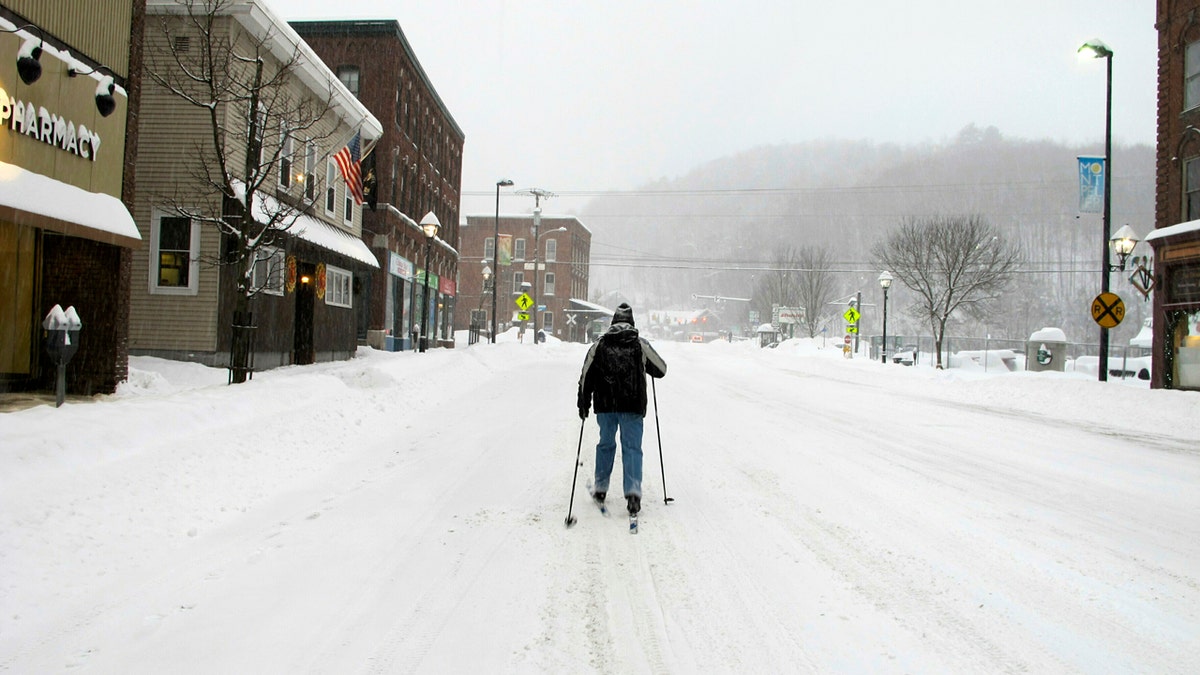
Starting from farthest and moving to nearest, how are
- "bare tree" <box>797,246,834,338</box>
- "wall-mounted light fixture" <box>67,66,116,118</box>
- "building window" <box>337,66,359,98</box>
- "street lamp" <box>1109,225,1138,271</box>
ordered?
"bare tree" <box>797,246,834,338</box> → "building window" <box>337,66,359,98</box> → "street lamp" <box>1109,225,1138,271</box> → "wall-mounted light fixture" <box>67,66,116,118</box>

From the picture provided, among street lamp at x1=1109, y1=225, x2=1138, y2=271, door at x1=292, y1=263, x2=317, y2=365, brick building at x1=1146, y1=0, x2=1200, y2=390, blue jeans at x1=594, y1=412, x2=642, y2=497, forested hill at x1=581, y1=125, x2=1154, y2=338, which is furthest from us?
forested hill at x1=581, y1=125, x2=1154, y2=338

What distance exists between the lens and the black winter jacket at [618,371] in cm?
652

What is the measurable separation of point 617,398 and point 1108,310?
57.7 ft

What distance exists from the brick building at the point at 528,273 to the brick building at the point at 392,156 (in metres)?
39.1

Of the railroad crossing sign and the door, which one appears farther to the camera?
the door

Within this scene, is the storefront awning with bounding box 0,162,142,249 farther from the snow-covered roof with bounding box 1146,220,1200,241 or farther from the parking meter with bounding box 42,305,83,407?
the snow-covered roof with bounding box 1146,220,1200,241

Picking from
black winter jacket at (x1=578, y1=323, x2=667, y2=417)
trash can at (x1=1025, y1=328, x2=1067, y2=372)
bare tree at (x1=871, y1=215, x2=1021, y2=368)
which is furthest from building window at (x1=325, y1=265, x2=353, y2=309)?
trash can at (x1=1025, y1=328, x2=1067, y2=372)

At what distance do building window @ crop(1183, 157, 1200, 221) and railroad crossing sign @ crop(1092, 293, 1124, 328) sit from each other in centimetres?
566

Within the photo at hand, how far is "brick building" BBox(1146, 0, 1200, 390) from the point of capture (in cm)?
2112

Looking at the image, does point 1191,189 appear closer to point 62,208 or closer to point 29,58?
point 62,208

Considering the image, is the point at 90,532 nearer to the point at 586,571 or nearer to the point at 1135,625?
the point at 586,571

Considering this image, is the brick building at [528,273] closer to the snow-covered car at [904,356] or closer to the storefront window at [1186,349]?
the snow-covered car at [904,356]

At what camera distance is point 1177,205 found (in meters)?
22.0

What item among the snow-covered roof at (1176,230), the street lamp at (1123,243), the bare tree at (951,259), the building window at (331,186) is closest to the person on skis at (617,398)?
the building window at (331,186)
